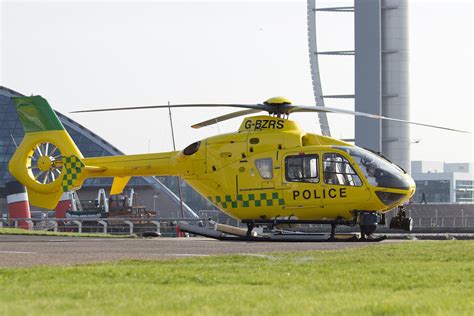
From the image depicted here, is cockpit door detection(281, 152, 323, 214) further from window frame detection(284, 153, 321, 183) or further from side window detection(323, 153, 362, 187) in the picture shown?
side window detection(323, 153, 362, 187)

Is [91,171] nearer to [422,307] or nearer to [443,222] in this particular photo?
[422,307]

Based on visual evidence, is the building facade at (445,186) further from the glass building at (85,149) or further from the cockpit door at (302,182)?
the cockpit door at (302,182)

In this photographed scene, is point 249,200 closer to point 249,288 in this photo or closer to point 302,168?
point 302,168

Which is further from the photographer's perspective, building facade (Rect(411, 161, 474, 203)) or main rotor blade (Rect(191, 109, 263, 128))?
building facade (Rect(411, 161, 474, 203))

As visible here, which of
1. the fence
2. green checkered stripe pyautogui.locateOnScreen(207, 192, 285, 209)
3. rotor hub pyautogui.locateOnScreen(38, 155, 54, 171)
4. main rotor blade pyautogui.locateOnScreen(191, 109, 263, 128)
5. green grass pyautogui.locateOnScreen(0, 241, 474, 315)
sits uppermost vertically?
main rotor blade pyautogui.locateOnScreen(191, 109, 263, 128)

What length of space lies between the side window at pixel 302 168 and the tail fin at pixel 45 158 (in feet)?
21.3

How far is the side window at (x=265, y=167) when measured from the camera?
2594 cm

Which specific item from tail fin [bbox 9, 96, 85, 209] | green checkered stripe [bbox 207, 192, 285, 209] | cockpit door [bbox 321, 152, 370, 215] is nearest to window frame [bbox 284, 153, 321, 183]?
cockpit door [bbox 321, 152, 370, 215]

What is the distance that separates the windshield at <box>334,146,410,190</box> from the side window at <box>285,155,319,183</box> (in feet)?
2.45

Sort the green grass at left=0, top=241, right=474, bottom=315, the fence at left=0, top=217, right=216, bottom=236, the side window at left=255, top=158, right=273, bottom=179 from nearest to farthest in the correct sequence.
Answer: the green grass at left=0, top=241, right=474, bottom=315 < the side window at left=255, top=158, right=273, bottom=179 < the fence at left=0, top=217, right=216, bottom=236

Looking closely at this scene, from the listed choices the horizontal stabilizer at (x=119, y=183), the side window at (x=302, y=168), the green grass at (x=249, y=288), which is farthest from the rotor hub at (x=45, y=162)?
the green grass at (x=249, y=288)

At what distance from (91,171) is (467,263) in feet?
53.7

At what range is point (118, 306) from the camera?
29.5 ft

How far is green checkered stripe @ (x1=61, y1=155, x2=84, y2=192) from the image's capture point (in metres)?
29.0
